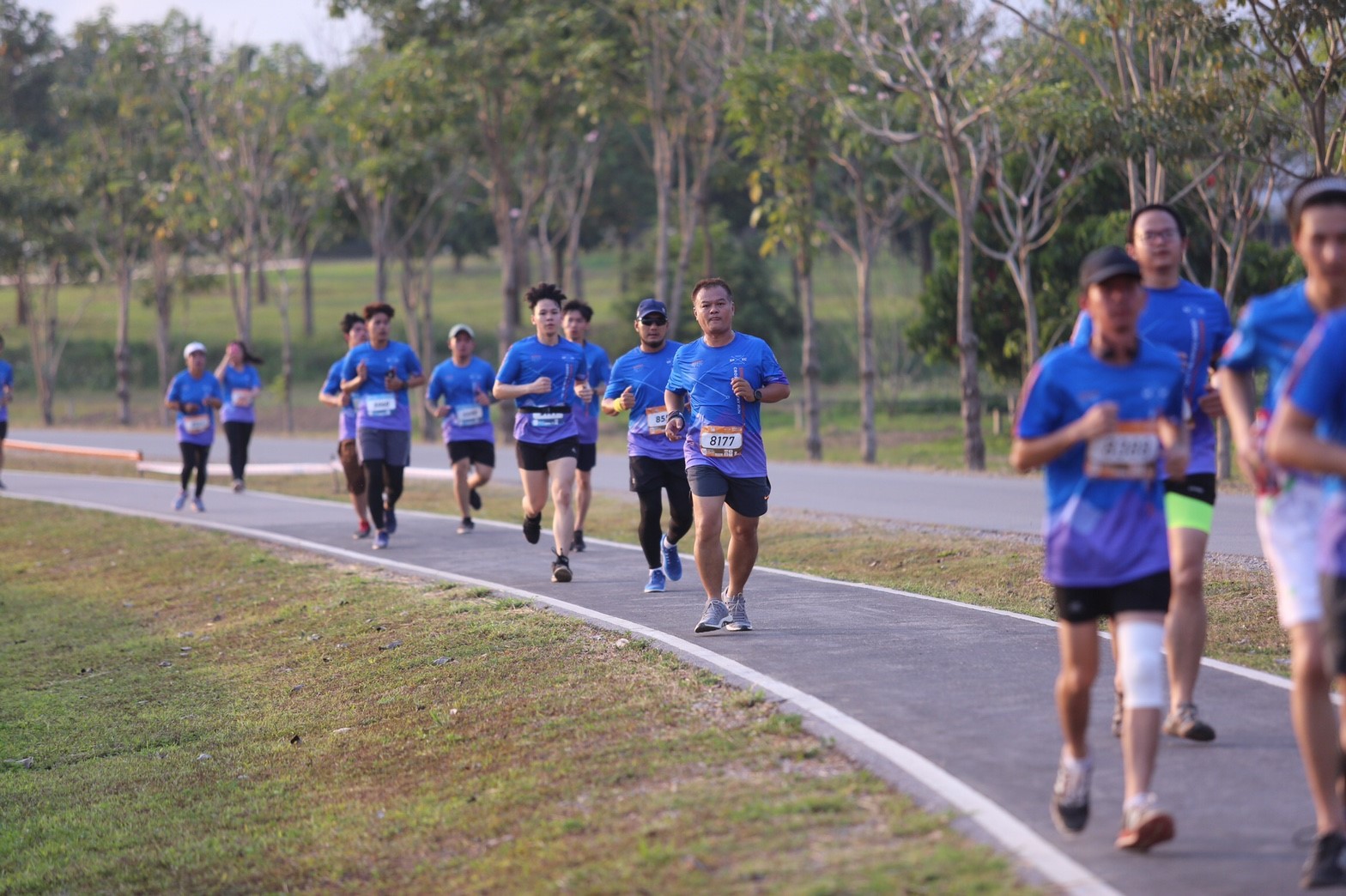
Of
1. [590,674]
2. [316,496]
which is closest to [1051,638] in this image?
[590,674]

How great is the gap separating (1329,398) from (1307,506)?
352 mm

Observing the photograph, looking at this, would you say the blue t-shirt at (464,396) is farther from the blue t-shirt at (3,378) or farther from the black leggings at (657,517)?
the blue t-shirt at (3,378)

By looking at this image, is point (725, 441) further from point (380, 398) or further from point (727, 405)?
point (380, 398)

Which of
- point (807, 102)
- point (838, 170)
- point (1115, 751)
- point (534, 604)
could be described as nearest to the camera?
point (1115, 751)

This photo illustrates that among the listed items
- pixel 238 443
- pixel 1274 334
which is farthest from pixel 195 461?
pixel 1274 334

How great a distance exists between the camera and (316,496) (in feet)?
78.7

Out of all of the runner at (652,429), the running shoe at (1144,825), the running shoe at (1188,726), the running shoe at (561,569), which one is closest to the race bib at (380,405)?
the running shoe at (561,569)

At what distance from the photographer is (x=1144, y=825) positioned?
531cm

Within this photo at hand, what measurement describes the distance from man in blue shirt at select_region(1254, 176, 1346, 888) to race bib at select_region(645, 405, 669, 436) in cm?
674

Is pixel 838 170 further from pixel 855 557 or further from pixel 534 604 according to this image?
pixel 534 604

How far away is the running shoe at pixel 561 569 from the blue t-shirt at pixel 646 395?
1318mm

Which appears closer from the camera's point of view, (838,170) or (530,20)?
(530,20)

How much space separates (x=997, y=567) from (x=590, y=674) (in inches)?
203

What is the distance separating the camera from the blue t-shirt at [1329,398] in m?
4.74
